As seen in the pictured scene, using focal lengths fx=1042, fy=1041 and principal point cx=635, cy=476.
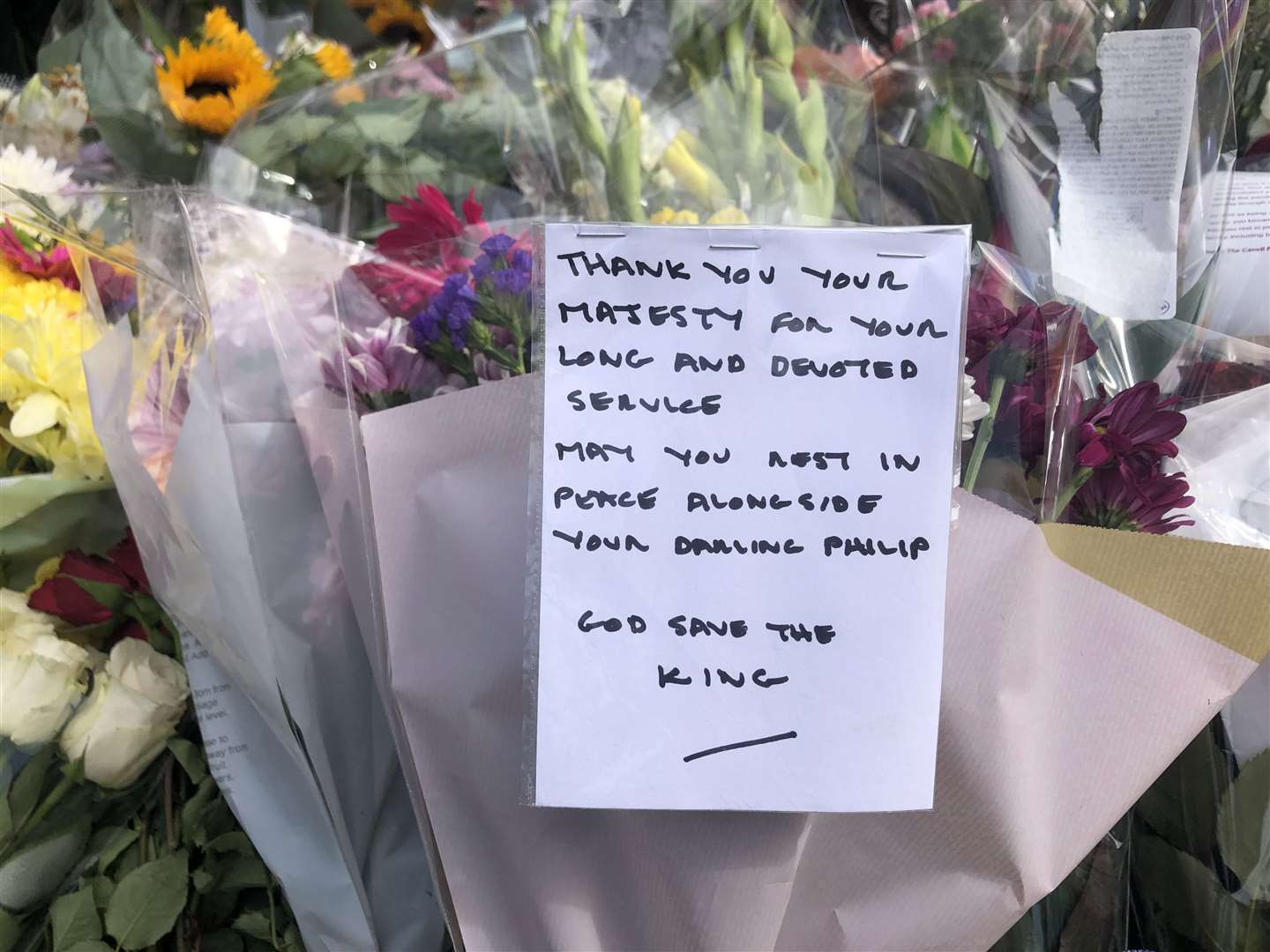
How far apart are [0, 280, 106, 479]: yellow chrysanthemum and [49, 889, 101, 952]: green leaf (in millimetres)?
274

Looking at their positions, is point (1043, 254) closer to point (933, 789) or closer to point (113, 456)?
point (933, 789)

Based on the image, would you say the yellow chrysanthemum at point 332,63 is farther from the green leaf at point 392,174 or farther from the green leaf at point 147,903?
the green leaf at point 147,903

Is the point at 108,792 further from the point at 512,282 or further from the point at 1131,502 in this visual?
the point at 1131,502

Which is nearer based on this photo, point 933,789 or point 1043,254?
point 933,789

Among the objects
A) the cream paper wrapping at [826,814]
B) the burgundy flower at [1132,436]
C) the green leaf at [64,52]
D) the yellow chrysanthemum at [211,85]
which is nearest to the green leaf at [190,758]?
the cream paper wrapping at [826,814]

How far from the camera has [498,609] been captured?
561mm

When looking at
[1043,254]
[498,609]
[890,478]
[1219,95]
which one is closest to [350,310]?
[498,609]

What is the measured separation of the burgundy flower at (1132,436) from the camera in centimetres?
56

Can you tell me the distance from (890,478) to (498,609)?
22 cm

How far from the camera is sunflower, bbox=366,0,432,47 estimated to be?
5.61 feet

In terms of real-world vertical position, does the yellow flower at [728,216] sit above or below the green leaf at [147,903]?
above

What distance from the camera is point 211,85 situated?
3.87 ft

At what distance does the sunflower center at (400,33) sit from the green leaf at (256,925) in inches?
56.8

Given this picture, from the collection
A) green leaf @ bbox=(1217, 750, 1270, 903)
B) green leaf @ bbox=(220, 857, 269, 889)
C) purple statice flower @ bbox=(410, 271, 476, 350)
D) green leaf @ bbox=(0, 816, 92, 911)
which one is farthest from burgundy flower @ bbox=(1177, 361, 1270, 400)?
green leaf @ bbox=(0, 816, 92, 911)
